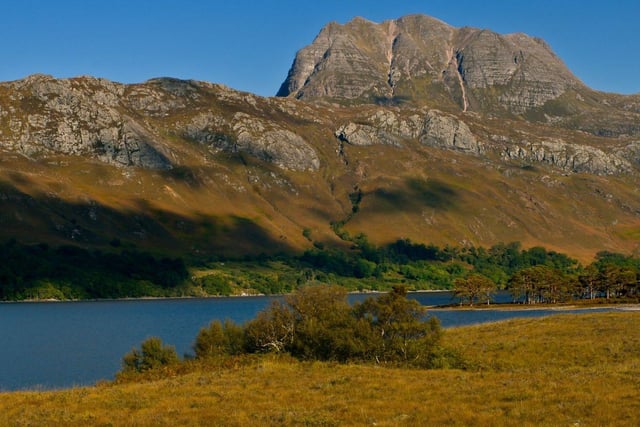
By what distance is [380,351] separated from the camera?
59.8 meters

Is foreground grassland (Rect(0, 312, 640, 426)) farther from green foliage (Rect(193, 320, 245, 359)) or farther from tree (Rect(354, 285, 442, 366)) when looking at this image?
green foliage (Rect(193, 320, 245, 359))

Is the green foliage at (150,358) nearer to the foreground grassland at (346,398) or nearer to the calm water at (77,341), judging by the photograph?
the foreground grassland at (346,398)

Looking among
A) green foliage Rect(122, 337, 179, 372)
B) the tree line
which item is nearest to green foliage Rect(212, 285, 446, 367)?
the tree line

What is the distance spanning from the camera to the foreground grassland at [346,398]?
106 feet

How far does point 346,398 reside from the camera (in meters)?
38.7

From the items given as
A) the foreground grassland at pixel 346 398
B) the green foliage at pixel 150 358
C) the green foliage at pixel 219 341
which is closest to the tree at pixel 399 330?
the foreground grassland at pixel 346 398

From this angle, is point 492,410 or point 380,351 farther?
point 380,351

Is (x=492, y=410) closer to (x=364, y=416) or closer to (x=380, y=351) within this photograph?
(x=364, y=416)

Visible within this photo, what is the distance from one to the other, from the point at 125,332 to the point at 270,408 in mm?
120268

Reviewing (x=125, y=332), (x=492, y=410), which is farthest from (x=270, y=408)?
(x=125, y=332)

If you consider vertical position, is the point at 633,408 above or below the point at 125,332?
above

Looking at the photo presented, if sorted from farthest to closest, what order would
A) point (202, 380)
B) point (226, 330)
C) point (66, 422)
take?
point (226, 330), point (202, 380), point (66, 422)

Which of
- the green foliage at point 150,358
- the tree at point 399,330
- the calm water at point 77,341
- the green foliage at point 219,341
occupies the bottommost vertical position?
the calm water at point 77,341

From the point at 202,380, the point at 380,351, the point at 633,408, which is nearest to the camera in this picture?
the point at 633,408
